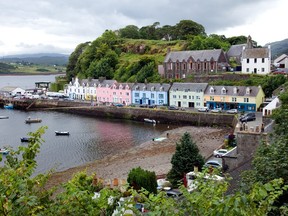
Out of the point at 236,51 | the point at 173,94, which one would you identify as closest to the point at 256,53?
the point at 236,51

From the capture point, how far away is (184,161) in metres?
22.7

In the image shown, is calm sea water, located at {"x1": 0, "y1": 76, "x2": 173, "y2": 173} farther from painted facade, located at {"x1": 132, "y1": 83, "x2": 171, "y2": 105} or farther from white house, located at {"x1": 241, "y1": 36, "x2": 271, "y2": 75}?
white house, located at {"x1": 241, "y1": 36, "x2": 271, "y2": 75}

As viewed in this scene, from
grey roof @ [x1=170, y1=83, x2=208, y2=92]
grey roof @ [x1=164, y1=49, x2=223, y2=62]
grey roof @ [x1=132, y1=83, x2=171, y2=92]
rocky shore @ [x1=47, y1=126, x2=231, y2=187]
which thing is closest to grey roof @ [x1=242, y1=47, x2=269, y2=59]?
grey roof @ [x1=164, y1=49, x2=223, y2=62]

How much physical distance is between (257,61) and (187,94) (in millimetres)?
14257

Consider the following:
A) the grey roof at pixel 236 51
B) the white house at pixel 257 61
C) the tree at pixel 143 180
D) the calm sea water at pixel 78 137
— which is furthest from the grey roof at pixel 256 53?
the tree at pixel 143 180

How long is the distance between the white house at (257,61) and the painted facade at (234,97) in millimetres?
10877

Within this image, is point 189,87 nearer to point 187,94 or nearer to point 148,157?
point 187,94

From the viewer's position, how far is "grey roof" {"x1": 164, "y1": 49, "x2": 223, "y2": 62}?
208ft

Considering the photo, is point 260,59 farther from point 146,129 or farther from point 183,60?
point 146,129

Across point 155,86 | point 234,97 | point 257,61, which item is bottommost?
point 234,97

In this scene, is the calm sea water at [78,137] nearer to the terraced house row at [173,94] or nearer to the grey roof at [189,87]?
the terraced house row at [173,94]

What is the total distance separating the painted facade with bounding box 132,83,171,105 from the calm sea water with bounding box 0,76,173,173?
24.4 feet

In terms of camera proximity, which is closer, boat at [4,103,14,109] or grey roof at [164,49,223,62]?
grey roof at [164,49,223,62]

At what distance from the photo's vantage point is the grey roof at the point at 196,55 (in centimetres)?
6338
